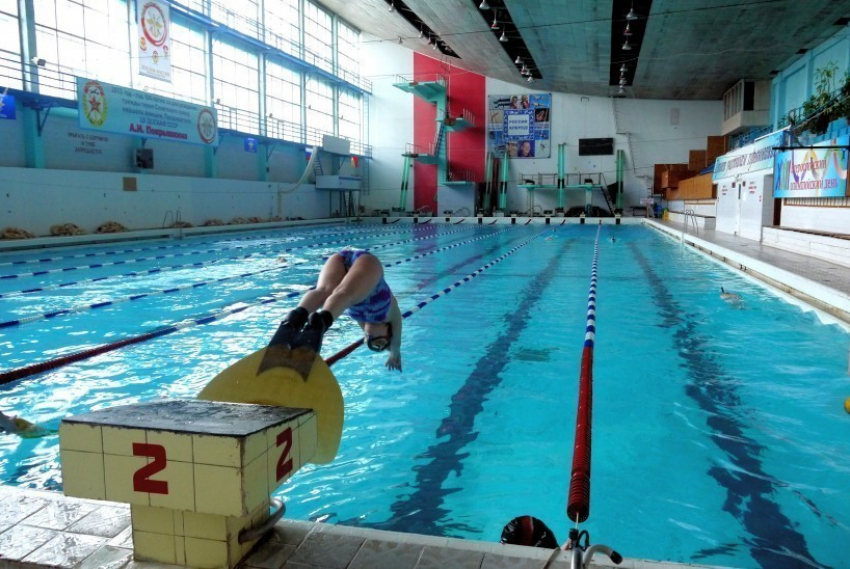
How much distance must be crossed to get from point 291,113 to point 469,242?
37.7 ft

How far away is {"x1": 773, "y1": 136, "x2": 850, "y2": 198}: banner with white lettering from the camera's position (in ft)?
29.0

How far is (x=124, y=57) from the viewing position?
52.4 ft

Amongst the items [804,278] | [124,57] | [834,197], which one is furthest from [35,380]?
[124,57]

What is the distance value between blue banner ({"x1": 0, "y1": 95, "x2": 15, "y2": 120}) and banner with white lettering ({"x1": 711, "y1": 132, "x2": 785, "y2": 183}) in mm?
13974

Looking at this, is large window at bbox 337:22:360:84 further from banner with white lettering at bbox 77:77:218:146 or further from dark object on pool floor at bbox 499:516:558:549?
dark object on pool floor at bbox 499:516:558:549

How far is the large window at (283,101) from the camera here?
22469mm

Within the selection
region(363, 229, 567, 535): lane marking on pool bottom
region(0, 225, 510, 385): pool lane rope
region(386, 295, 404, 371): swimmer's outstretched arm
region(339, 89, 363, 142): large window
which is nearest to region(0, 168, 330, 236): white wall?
region(339, 89, 363, 142): large window

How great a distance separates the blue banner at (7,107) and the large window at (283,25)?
34.2 ft

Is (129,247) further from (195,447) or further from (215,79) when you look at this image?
(195,447)

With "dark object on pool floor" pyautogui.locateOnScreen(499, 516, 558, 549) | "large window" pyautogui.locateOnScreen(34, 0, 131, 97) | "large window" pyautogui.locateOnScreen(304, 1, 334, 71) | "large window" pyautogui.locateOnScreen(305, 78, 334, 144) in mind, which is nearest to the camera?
"dark object on pool floor" pyautogui.locateOnScreen(499, 516, 558, 549)

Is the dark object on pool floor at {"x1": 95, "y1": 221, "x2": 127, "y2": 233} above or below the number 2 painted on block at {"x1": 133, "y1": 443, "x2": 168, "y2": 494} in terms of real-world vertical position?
above

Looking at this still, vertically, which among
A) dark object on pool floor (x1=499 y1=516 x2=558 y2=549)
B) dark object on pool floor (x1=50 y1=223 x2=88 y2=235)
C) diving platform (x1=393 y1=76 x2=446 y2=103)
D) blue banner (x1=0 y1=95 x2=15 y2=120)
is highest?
diving platform (x1=393 y1=76 x2=446 y2=103)

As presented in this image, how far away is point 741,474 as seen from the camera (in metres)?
2.85

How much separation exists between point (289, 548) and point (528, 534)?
2.50 feet
